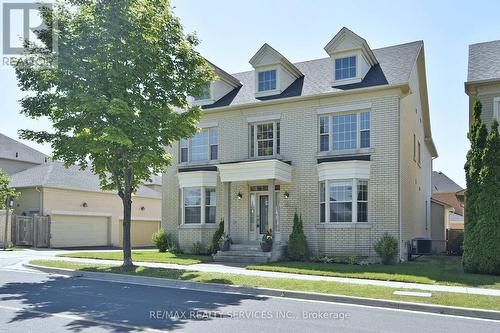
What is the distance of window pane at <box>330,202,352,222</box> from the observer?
19.2 meters

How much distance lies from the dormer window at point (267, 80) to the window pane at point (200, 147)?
3.71 meters

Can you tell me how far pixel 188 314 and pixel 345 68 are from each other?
46.7 feet

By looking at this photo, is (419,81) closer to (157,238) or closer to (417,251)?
(417,251)

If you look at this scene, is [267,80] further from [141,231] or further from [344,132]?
[141,231]

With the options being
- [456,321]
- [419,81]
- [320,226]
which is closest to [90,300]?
[456,321]

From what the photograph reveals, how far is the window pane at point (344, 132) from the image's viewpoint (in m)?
19.8

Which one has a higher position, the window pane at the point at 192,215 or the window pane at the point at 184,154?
the window pane at the point at 184,154

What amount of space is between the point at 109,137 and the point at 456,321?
9929 mm

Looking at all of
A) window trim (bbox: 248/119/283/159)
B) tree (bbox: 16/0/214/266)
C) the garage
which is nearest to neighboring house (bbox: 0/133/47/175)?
A: the garage

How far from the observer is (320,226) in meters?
19.8

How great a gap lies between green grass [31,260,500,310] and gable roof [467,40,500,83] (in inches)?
402

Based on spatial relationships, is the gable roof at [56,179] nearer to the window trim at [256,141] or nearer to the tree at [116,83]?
the window trim at [256,141]

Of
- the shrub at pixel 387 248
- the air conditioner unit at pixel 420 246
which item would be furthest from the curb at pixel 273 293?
the air conditioner unit at pixel 420 246

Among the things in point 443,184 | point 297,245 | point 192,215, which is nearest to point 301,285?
point 297,245
